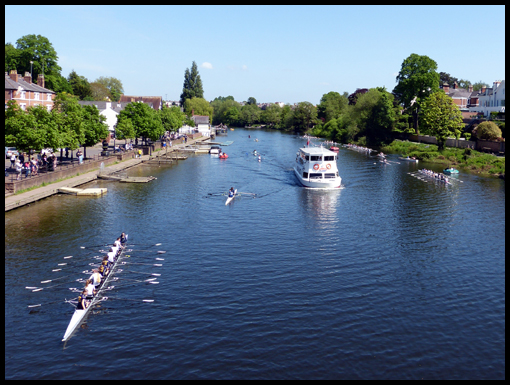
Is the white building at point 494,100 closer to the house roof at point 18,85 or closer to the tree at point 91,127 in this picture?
the tree at point 91,127

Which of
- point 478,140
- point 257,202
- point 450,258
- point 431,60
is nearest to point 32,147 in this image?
point 257,202

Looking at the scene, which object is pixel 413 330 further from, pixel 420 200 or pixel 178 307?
pixel 420 200

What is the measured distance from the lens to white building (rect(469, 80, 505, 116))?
129 meters

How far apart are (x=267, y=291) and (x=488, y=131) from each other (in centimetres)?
8789

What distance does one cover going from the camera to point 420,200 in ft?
211

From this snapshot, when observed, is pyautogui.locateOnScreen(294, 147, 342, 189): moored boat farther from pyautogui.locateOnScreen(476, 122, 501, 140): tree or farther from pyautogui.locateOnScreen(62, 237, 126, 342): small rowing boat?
pyautogui.locateOnScreen(476, 122, 501, 140): tree

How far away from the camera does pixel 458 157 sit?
103 m

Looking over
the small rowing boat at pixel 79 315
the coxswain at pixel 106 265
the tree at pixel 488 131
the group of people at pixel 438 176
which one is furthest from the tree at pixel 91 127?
the tree at pixel 488 131

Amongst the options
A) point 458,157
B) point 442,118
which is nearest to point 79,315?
point 458,157

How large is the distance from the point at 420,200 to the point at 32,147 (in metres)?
52.3

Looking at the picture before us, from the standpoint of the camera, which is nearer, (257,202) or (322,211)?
(322,211)

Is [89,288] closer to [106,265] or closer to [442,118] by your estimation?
[106,265]

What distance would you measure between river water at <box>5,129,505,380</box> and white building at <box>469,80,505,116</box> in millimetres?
81574

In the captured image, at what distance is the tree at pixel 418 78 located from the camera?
430 ft
